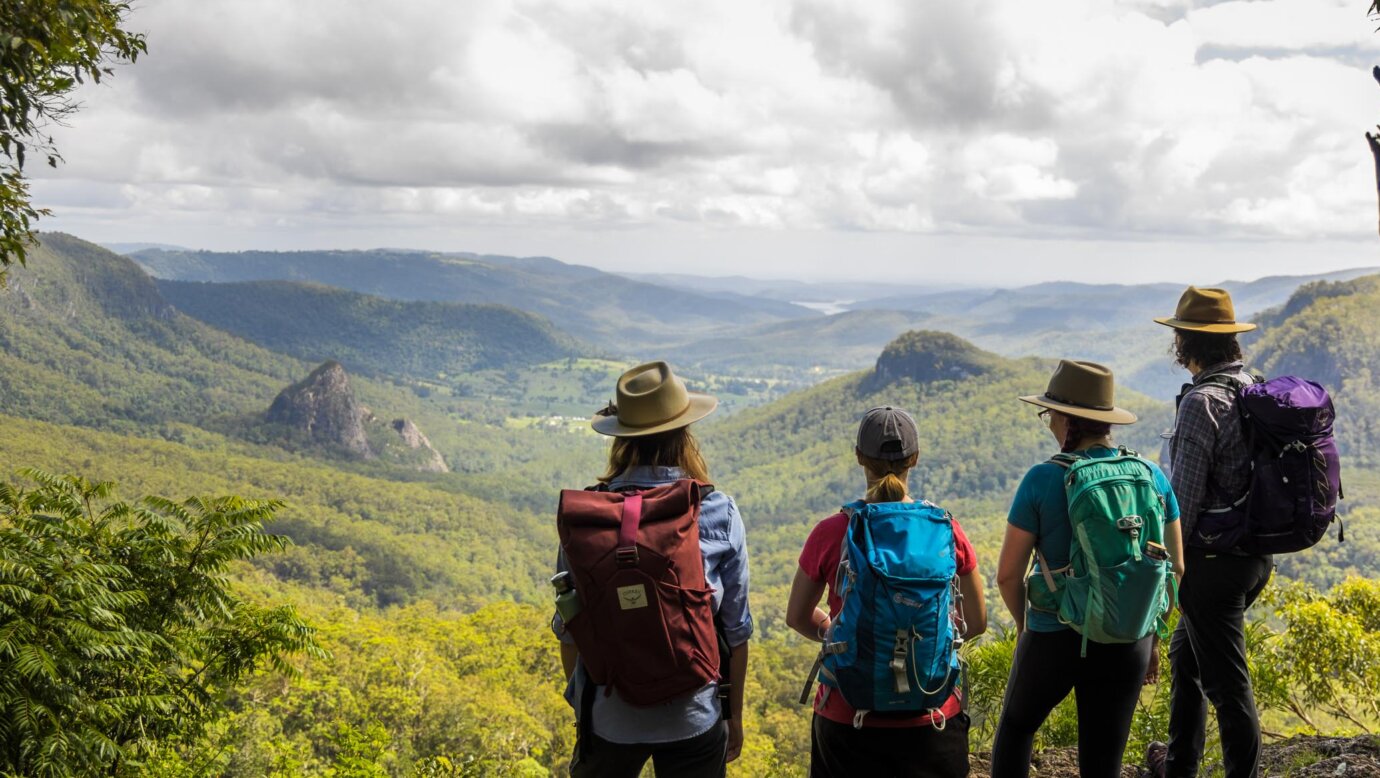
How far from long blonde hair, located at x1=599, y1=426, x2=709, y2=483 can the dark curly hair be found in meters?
2.48

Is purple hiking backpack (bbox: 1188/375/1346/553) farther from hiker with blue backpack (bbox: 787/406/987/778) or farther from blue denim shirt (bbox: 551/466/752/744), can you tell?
blue denim shirt (bbox: 551/466/752/744)

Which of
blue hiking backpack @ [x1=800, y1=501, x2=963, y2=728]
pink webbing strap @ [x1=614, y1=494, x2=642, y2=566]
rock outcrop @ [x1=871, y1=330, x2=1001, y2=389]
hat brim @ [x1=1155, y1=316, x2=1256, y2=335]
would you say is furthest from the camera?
rock outcrop @ [x1=871, y1=330, x2=1001, y2=389]

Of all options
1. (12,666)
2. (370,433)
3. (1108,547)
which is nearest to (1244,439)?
(1108,547)

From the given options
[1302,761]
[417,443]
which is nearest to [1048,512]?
[1302,761]

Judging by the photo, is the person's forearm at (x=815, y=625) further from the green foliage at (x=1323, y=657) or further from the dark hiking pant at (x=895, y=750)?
the green foliage at (x=1323, y=657)

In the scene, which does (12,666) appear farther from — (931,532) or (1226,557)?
(1226,557)

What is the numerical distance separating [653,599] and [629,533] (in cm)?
24

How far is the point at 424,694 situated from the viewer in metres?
20.6

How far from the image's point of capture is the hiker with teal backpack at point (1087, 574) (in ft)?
10.9

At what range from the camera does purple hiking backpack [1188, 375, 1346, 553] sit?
3.71m

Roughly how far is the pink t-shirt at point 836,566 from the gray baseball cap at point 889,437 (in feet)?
0.90

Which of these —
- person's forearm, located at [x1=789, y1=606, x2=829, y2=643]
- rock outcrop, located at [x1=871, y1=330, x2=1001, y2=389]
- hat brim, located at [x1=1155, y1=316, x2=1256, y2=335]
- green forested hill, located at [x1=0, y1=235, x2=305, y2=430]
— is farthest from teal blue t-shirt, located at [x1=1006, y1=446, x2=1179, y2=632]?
green forested hill, located at [x1=0, y1=235, x2=305, y2=430]

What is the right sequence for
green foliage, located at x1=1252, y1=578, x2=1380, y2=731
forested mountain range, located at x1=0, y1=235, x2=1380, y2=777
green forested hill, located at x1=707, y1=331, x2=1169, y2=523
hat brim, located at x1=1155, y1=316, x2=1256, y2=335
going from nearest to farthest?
hat brim, located at x1=1155, y1=316, x2=1256, y2=335 < green foliage, located at x1=1252, y1=578, x2=1380, y2=731 < forested mountain range, located at x1=0, y1=235, x2=1380, y2=777 < green forested hill, located at x1=707, y1=331, x2=1169, y2=523

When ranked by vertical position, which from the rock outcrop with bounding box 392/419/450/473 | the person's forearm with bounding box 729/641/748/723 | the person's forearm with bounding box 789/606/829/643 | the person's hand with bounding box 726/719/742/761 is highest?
the person's forearm with bounding box 789/606/829/643
